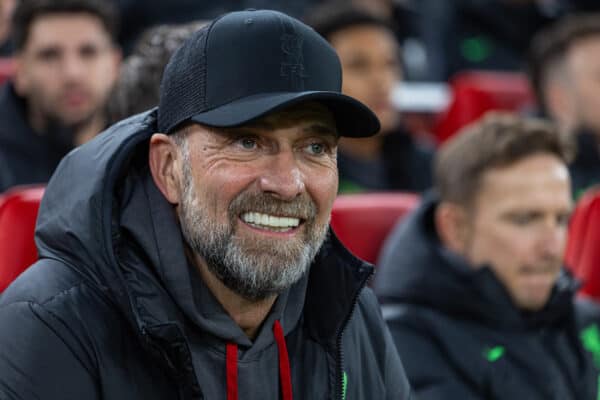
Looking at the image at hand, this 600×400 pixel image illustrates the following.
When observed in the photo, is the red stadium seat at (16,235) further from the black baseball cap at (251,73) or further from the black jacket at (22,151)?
the black jacket at (22,151)

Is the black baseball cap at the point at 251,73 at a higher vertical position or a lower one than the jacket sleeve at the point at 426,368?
higher

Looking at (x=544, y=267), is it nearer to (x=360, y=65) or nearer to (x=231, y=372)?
(x=231, y=372)

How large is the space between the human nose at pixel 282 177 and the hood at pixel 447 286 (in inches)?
52.4

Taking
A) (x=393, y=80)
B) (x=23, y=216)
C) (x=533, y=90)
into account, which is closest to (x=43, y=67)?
(x=393, y=80)

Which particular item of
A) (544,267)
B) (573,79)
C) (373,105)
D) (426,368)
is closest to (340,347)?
(426,368)

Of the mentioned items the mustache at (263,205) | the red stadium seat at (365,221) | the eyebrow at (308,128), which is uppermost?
the eyebrow at (308,128)

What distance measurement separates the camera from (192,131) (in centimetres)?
199

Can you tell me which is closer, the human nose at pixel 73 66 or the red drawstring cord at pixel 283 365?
the red drawstring cord at pixel 283 365

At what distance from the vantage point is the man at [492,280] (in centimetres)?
314

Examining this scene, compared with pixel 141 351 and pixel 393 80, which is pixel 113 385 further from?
pixel 393 80

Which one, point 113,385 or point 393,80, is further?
point 393,80

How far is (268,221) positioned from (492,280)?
4.54ft

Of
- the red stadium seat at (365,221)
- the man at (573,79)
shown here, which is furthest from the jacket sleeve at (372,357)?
the man at (573,79)

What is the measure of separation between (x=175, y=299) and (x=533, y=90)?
3.90 m
